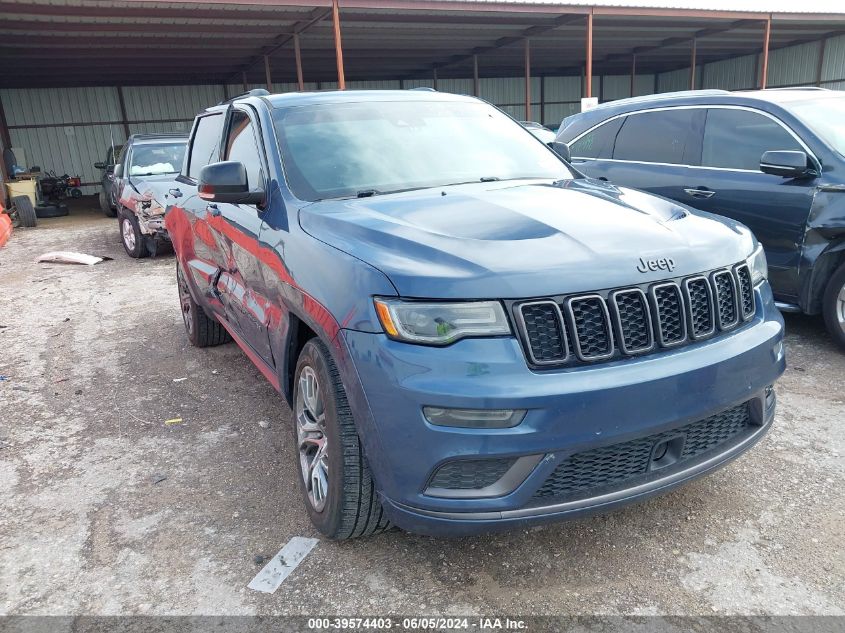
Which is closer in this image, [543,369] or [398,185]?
[543,369]

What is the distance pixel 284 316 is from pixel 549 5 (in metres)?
14.4

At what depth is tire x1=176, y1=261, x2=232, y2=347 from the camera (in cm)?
509

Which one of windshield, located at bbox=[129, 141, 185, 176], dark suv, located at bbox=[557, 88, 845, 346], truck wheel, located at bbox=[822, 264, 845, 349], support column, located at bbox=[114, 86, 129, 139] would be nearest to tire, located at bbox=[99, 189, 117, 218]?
windshield, located at bbox=[129, 141, 185, 176]

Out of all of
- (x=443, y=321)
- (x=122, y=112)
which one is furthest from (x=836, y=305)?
(x=122, y=112)

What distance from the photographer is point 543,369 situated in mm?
2008

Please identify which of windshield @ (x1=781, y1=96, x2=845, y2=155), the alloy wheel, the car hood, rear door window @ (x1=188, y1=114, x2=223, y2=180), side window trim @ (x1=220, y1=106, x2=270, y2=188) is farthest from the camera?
windshield @ (x1=781, y1=96, x2=845, y2=155)

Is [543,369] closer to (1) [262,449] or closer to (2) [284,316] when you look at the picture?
(2) [284,316]

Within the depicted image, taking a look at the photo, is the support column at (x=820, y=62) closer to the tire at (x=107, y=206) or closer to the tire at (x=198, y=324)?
the tire at (x=107, y=206)

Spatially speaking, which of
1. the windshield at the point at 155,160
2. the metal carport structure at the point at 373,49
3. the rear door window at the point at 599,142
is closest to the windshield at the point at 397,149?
the rear door window at the point at 599,142

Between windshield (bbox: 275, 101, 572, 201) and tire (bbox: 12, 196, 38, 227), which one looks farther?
tire (bbox: 12, 196, 38, 227)

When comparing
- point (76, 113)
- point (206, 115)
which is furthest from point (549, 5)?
point (76, 113)

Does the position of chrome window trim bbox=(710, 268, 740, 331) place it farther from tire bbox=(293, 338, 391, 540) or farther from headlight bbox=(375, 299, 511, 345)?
tire bbox=(293, 338, 391, 540)

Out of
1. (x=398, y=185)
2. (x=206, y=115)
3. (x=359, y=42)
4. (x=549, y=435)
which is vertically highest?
(x=359, y=42)

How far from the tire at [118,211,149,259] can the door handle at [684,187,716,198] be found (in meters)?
7.49
